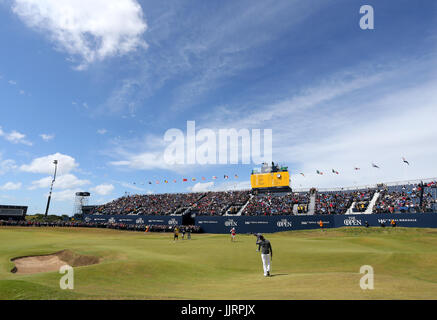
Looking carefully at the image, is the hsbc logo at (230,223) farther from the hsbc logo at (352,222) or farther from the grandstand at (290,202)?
the hsbc logo at (352,222)

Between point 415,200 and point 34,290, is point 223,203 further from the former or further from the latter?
point 34,290

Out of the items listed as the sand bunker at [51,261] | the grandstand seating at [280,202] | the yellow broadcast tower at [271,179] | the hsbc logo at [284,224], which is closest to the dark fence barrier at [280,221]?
the hsbc logo at [284,224]

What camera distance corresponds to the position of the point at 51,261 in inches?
874

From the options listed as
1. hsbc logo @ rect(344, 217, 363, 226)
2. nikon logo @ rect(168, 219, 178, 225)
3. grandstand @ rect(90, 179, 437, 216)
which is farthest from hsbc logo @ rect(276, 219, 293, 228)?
nikon logo @ rect(168, 219, 178, 225)

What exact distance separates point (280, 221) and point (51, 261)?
38199 millimetres

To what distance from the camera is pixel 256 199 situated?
64750 mm

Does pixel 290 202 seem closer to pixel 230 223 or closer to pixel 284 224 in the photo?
pixel 284 224

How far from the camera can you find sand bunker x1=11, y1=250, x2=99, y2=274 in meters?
19.7

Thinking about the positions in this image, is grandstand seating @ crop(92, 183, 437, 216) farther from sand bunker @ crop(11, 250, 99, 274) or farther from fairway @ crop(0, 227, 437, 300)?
sand bunker @ crop(11, 250, 99, 274)

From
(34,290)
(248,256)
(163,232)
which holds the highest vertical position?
(34,290)
